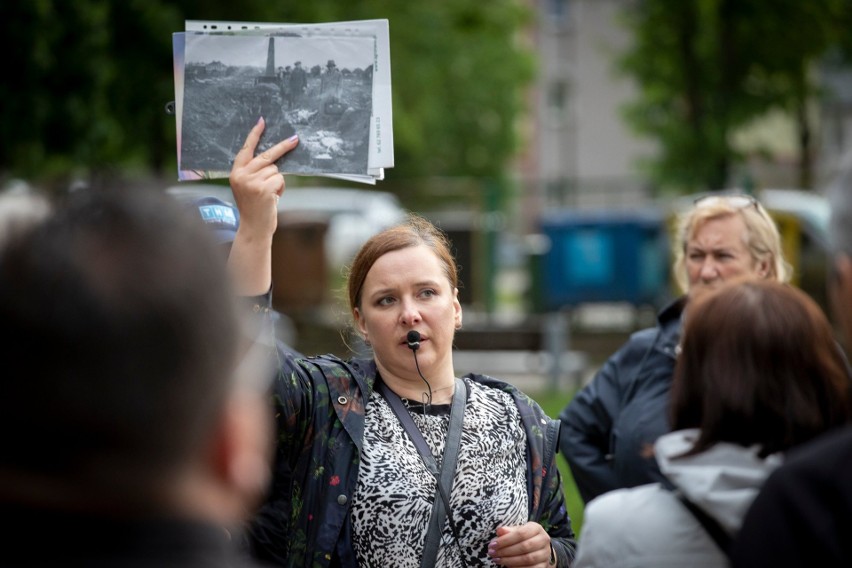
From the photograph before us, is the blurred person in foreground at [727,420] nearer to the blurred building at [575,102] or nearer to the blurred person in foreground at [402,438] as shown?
the blurred person in foreground at [402,438]

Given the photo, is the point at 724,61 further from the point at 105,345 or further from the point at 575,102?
the point at 575,102

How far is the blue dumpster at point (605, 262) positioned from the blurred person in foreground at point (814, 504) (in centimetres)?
1560

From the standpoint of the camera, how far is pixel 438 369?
334 cm

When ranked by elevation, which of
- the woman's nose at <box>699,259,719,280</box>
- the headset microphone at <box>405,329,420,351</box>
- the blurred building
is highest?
the blurred building

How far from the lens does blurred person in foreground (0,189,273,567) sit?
1352mm

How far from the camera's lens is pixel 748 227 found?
174 inches

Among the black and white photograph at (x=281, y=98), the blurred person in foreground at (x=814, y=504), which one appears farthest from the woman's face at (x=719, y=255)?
the blurred person in foreground at (x=814, y=504)

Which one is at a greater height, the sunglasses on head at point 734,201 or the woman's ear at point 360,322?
the sunglasses on head at point 734,201

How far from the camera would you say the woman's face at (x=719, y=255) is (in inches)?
171

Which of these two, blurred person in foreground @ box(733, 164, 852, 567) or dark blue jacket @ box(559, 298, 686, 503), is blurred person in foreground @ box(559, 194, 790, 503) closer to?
dark blue jacket @ box(559, 298, 686, 503)

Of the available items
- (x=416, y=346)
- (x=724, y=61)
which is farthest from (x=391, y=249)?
(x=724, y=61)

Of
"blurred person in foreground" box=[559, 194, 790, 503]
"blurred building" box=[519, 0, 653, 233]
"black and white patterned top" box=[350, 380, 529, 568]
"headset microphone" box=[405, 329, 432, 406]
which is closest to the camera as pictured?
"black and white patterned top" box=[350, 380, 529, 568]

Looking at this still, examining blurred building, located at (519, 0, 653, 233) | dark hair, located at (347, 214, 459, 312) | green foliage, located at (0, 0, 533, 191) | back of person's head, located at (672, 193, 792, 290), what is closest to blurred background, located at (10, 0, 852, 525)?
green foliage, located at (0, 0, 533, 191)

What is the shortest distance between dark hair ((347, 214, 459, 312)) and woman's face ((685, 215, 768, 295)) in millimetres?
1172
